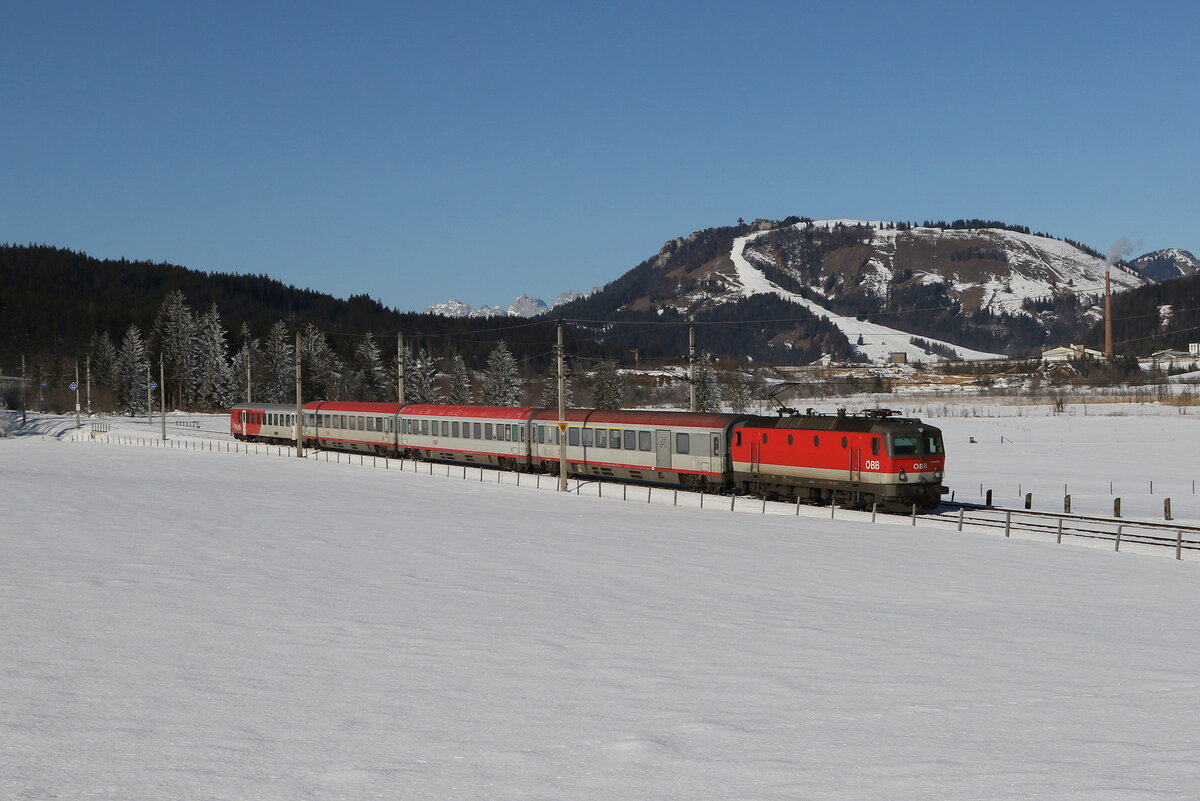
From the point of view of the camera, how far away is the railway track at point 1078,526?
28280mm

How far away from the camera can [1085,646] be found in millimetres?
15117

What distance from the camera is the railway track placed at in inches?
1113

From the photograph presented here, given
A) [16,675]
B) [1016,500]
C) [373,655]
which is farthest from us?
[1016,500]

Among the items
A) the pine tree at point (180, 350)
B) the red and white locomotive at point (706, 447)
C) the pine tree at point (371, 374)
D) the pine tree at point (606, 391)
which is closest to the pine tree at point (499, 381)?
the pine tree at point (606, 391)

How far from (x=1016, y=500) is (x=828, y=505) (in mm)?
10771

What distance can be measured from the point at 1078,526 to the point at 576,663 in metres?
25.8

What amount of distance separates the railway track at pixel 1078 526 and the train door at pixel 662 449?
37.6 feet

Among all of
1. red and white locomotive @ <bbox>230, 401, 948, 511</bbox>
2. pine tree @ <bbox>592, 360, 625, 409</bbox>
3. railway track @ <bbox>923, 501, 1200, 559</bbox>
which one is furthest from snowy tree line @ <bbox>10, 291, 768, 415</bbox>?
railway track @ <bbox>923, 501, 1200, 559</bbox>

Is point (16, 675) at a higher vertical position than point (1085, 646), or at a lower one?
higher

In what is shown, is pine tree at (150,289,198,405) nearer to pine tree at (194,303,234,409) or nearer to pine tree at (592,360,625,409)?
pine tree at (194,303,234,409)

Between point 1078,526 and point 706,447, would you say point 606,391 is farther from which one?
point 1078,526

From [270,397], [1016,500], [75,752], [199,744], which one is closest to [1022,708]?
[199,744]

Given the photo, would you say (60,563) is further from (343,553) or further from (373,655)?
(373,655)

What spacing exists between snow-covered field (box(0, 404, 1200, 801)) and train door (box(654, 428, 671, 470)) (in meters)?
13.4
